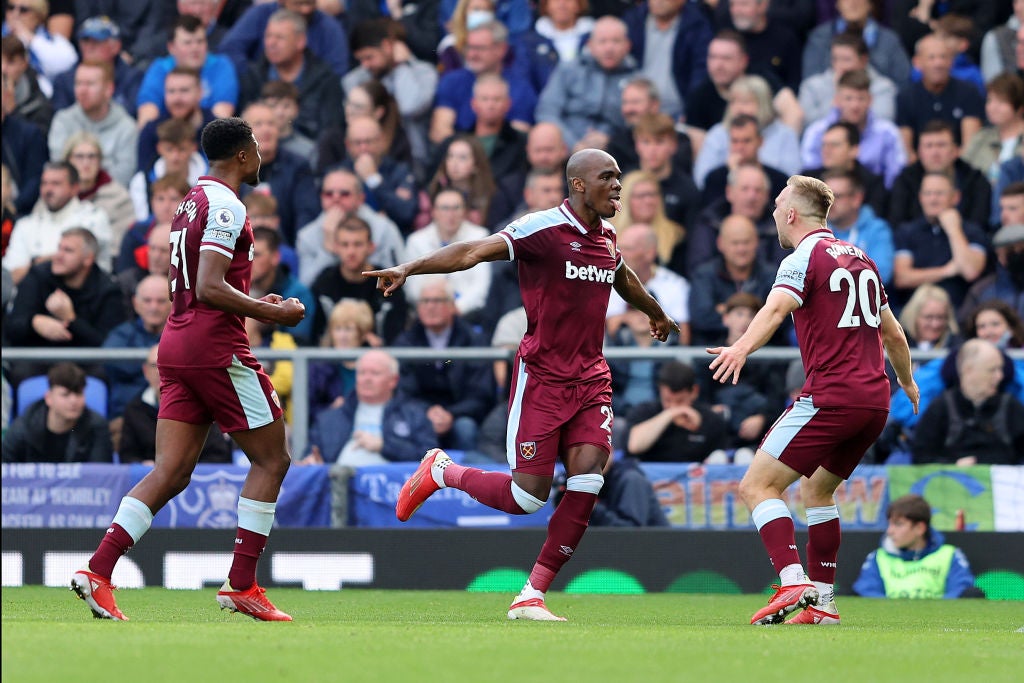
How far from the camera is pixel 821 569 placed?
8703 mm

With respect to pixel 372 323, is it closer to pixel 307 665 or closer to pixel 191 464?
pixel 191 464

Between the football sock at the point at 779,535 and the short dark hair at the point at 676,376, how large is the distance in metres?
3.66

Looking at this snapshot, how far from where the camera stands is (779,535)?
27.5 ft

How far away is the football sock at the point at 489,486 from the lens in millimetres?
8672

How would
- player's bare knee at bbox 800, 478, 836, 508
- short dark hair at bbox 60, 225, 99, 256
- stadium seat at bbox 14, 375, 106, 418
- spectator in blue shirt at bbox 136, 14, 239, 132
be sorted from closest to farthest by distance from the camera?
player's bare knee at bbox 800, 478, 836, 508, stadium seat at bbox 14, 375, 106, 418, short dark hair at bbox 60, 225, 99, 256, spectator in blue shirt at bbox 136, 14, 239, 132

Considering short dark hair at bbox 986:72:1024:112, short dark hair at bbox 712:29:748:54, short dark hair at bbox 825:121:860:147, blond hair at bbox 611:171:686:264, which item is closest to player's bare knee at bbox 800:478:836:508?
A: blond hair at bbox 611:171:686:264

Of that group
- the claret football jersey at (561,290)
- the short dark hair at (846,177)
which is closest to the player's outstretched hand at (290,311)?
the claret football jersey at (561,290)

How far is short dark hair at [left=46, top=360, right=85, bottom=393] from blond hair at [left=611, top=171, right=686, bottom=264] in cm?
457

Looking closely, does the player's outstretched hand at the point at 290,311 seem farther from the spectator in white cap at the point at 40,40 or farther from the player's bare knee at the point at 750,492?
the spectator in white cap at the point at 40,40

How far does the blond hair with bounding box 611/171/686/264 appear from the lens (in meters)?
13.9

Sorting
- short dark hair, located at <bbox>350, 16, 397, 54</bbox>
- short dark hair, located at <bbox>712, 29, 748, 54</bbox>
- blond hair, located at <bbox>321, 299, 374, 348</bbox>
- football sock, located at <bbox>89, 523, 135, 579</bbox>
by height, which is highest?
short dark hair, located at <bbox>350, 16, 397, 54</bbox>

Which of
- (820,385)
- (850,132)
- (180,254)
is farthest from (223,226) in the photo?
(850,132)

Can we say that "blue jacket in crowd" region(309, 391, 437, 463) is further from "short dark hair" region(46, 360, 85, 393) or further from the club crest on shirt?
the club crest on shirt

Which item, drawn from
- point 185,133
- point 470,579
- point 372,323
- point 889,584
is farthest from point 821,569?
point 185,133
